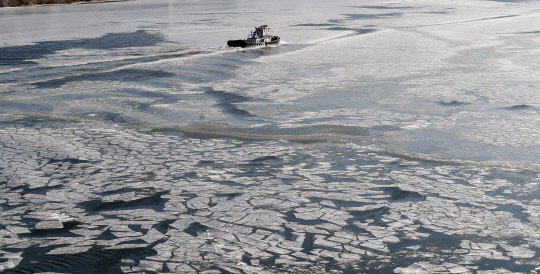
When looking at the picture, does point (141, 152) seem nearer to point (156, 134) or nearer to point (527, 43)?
point (156, 134)

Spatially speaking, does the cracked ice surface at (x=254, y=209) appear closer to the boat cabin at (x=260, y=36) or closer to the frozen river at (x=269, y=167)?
the frozen river at (x=269, y=167)

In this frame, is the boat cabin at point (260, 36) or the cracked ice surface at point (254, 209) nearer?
the cracked ice surface at point (254, 209)

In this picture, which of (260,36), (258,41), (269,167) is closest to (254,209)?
(269,167)

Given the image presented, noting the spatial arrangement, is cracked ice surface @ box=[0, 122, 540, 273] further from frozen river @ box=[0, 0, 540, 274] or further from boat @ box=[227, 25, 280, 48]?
boat @ box=[227, 25, 280, 48]

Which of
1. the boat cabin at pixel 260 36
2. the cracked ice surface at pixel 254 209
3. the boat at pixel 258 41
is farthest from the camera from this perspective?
the boat cabin at pixel 260 36

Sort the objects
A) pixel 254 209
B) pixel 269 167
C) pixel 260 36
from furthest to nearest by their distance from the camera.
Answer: pixel 260 36, pixel 269 167, pixel 254 209

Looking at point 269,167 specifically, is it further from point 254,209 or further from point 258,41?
point 258,41

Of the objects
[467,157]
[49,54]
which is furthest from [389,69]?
[49,54]

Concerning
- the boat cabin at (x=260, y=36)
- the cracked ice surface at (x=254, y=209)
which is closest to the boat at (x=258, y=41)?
the boat cabin at (x=260, y=36)
